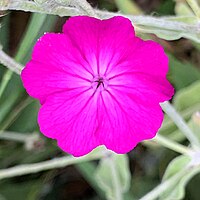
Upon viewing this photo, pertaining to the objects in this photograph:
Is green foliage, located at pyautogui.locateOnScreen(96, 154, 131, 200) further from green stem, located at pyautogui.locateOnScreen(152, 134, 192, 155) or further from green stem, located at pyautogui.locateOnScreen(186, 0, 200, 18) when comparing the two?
green stem, located at pyautogui.locateOnScreen(186, 0, 200, 18)

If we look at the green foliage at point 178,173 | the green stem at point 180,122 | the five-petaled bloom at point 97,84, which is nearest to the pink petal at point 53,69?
the five-petaled bloom at point 97,84

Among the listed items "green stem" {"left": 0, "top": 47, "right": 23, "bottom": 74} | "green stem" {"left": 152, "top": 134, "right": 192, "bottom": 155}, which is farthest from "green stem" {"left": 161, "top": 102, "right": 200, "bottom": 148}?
"green stem" {"left": 0, "top": 47, "right": 23, "bottom": 74}

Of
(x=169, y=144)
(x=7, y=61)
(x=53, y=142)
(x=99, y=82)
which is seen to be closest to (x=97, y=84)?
(x=99, y=82)

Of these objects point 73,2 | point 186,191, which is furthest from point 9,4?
Answer: point 186,191

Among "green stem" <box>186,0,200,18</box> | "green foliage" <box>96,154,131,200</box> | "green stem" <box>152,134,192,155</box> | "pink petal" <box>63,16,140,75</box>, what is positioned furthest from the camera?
"green foliage" <box>96,154,131,200</box>

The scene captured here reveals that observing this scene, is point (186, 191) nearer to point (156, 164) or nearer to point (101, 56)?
point (156, 164)
